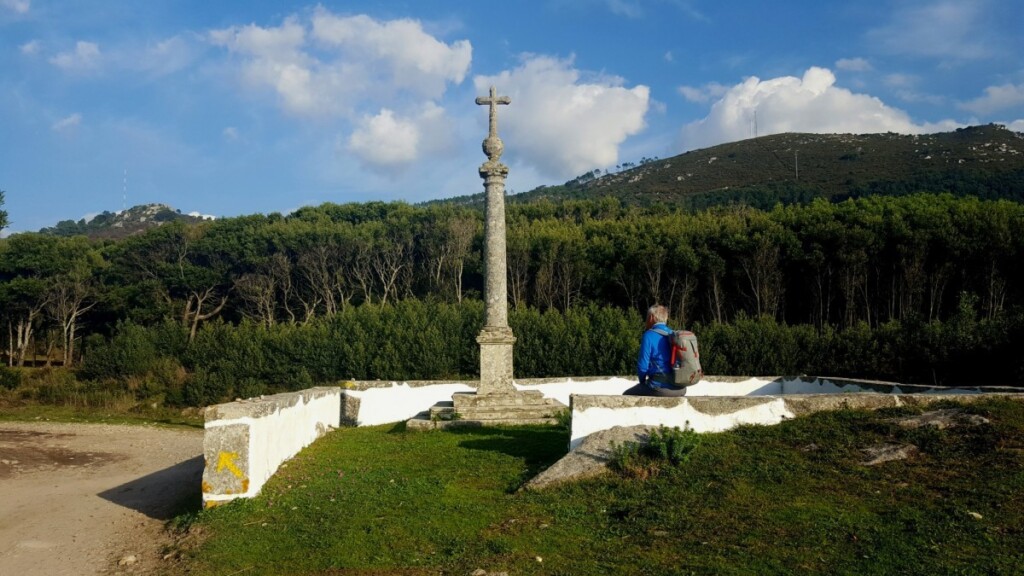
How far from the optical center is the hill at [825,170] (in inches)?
2087

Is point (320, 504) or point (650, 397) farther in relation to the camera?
point (650, 397)

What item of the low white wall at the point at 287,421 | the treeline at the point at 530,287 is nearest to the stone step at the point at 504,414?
the low white wall at the point at 287,421

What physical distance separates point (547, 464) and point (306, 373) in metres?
20.0

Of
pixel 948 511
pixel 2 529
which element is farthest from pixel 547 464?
pixel 2 529

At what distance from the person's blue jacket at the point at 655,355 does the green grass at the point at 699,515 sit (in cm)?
92

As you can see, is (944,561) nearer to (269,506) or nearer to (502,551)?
(502,551)

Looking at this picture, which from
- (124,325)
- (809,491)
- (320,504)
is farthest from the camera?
(124,325)

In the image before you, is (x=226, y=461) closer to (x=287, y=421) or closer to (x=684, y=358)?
(x=287, y=421)

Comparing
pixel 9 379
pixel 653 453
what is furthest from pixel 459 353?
pixel 9 379

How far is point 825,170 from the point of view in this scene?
65.4 meters

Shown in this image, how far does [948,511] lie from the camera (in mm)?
5836

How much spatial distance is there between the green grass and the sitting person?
777 mm

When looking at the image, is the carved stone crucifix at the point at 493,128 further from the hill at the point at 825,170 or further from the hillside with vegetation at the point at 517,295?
the hill at the point at 825,170

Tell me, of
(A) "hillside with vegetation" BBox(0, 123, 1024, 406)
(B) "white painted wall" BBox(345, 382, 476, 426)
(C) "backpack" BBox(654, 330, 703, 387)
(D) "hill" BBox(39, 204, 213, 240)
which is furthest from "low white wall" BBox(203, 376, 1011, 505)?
(D) "hill" BBox(39, 204, 213, 240)
